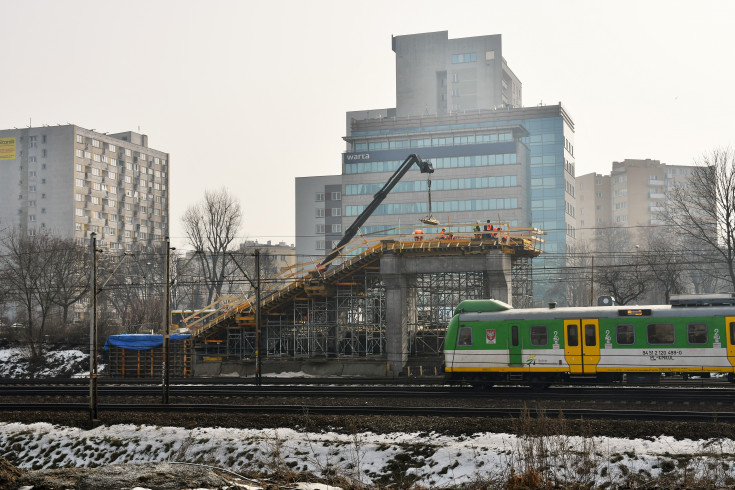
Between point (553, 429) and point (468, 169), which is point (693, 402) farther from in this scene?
point (468, 169)

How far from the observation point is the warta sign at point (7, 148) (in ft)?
488

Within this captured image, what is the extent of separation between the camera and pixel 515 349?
103 feet

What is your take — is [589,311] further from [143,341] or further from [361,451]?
[143,341]

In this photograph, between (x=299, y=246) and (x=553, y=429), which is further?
(x=299, y=246)

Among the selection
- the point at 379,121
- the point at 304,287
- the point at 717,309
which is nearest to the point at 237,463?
the point at 717,309

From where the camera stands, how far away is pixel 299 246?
168000 millimetres

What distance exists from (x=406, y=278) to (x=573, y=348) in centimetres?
1747

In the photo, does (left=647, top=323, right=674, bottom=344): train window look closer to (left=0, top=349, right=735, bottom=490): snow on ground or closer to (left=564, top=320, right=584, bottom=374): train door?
(left=564, top=320, right=584, bottom=374): train door

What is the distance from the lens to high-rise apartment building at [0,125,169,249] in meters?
143

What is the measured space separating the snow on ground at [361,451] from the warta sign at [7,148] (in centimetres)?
13730

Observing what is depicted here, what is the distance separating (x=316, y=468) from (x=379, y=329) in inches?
1148

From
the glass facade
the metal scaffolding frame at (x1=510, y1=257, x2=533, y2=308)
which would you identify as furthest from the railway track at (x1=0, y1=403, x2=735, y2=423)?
the glass facade

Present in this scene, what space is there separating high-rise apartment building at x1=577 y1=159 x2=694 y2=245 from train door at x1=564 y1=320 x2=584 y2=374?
481 feet

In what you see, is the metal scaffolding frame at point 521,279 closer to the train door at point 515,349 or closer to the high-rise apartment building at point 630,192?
the train door at point 515,349
